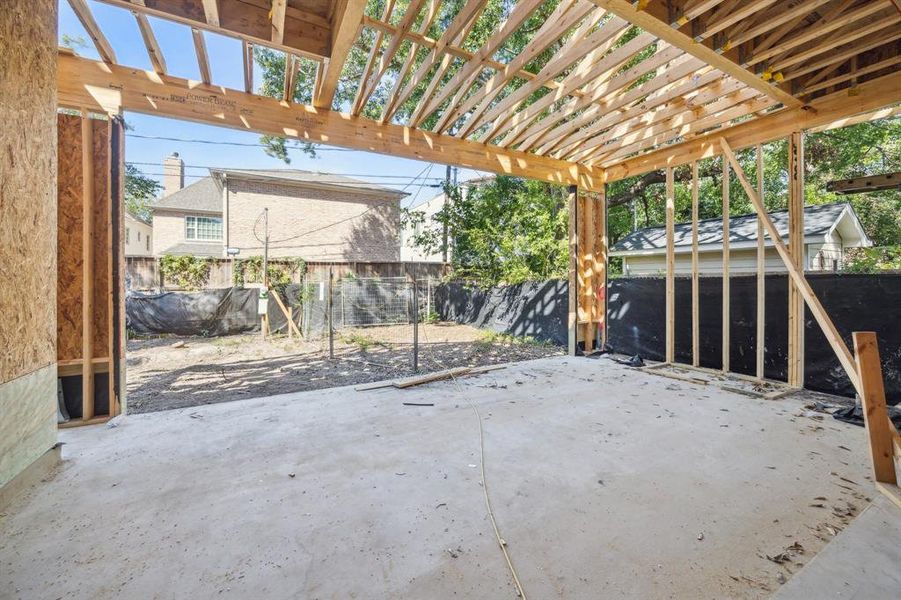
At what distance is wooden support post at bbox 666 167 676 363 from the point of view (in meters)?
5.00

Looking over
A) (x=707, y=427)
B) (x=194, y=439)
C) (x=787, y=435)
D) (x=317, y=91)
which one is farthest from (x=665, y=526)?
(x=317, y=91)

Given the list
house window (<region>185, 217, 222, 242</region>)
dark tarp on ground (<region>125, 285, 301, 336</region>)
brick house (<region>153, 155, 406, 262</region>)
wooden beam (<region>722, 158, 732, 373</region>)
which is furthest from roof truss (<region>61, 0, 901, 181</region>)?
house window (<region>185, 217, 222, 242</region>)

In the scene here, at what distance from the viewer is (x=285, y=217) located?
1402 centimetres

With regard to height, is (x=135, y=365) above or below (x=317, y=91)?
below

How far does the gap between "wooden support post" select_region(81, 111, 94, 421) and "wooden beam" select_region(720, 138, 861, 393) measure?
17.2ft

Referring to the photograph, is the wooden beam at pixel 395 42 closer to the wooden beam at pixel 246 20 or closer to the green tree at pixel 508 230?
the wooden beam at pixel 246 20

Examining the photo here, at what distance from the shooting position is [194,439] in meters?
2.69

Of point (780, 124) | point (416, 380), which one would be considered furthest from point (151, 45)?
point (780, 124)

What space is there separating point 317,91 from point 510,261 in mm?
7075

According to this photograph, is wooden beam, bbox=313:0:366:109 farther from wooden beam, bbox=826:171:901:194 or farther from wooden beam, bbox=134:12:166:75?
wooden beam, bbox=826:171:901:194

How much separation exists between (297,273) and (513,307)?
Result: 657 cm

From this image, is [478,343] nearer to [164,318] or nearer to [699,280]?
[699,280]

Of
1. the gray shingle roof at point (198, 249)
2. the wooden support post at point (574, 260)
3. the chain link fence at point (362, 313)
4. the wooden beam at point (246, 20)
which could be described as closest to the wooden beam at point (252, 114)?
the wooden beam at point (246, 20)

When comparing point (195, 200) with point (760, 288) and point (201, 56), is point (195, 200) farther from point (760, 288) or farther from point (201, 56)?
point (760, 288)
